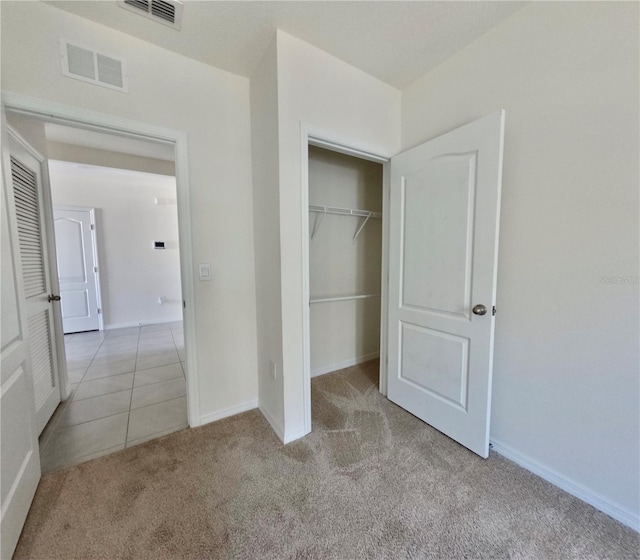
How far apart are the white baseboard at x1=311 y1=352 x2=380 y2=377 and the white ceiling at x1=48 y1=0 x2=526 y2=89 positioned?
263 centimetres

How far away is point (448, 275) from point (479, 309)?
0.92ft

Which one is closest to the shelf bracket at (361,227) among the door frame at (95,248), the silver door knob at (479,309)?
the silver door knob at (479,309)

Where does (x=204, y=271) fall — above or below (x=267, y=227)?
below

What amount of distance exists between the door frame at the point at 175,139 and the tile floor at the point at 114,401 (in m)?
0.41

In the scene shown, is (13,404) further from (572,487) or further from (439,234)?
(572,487)

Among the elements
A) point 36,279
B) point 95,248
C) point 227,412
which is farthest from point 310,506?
point 95,248

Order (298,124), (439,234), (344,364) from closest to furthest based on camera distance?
(298,124), (439,234), (344,364)

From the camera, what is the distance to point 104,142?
3.12 meters

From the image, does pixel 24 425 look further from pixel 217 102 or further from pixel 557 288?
pixel 557 288

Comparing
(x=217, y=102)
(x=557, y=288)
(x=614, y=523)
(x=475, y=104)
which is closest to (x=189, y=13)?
(x=217, y=102)

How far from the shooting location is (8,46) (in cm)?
128

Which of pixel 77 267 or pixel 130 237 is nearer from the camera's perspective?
pixel 77 267

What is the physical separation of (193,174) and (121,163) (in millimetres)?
2603

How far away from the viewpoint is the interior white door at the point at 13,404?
1.07 meters
